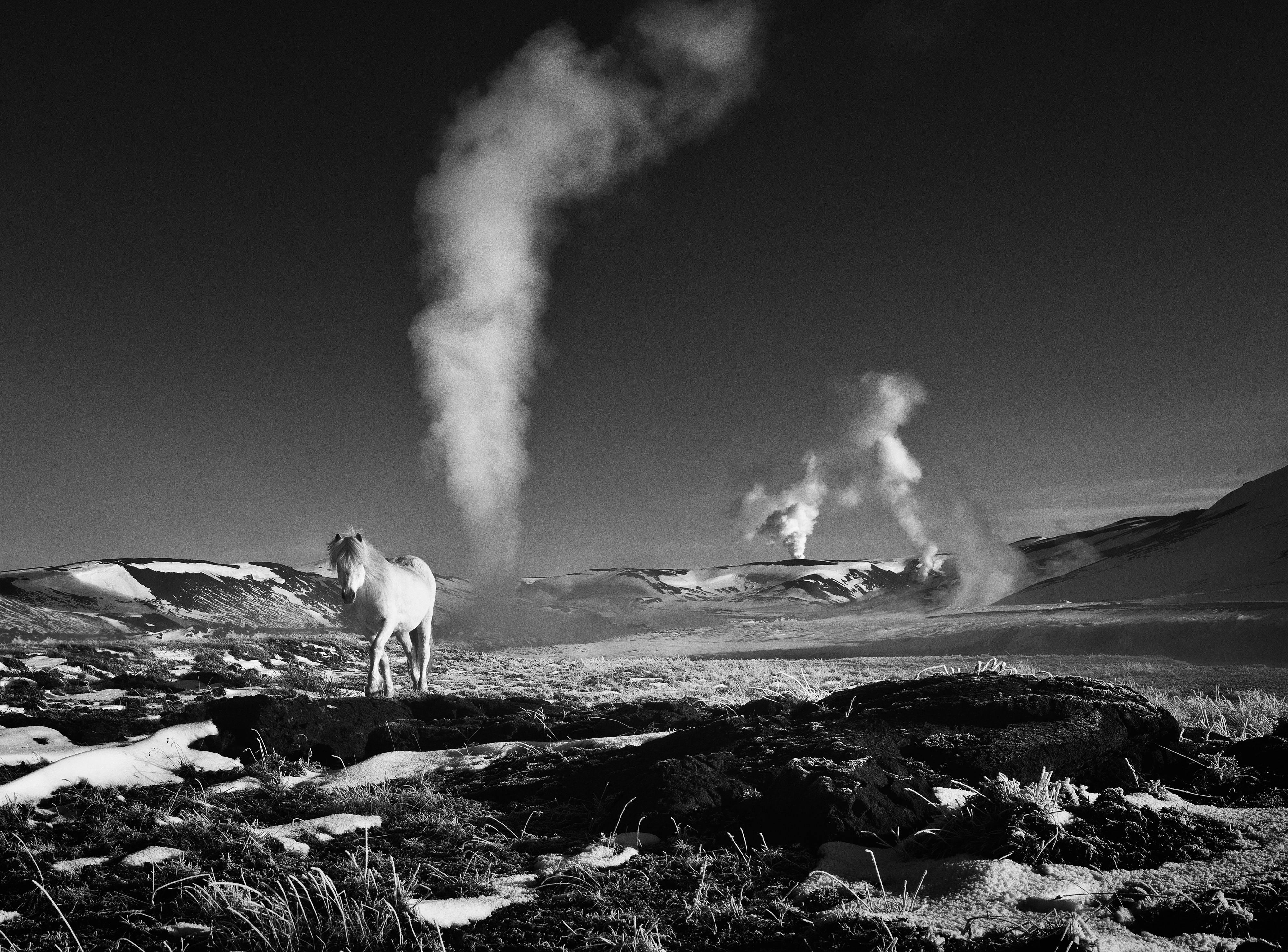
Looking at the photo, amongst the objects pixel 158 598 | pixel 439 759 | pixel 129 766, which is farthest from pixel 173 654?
pixel 158 598

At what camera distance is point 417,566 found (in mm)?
14375

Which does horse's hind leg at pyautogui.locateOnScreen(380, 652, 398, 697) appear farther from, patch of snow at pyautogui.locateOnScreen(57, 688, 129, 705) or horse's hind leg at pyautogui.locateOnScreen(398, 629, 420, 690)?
patch of snow at pyautogui.locateOnScreen(57, 688, 129, 705)

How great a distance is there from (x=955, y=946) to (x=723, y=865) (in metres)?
1.22

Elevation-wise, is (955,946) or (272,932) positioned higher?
(272,932)

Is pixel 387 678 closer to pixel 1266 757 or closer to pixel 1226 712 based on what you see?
pixel 1266 757

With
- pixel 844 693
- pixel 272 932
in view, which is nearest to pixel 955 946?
pixel 272 932

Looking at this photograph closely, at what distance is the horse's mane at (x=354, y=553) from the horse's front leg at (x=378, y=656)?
0.85 m

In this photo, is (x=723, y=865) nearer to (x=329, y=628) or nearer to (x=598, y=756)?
(x=598, y=756)

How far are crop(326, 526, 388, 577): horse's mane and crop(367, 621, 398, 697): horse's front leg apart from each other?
33.6 inches

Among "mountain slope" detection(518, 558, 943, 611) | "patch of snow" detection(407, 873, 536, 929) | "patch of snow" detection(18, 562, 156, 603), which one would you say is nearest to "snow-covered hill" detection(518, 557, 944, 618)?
"mountain slope" detection(518, 558, 943, 611)

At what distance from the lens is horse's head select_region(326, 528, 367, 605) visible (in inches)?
442

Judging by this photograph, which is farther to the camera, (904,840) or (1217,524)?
(1217,524)

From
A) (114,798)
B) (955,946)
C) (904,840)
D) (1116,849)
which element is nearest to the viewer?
(955,946)

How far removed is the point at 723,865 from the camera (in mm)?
3631
